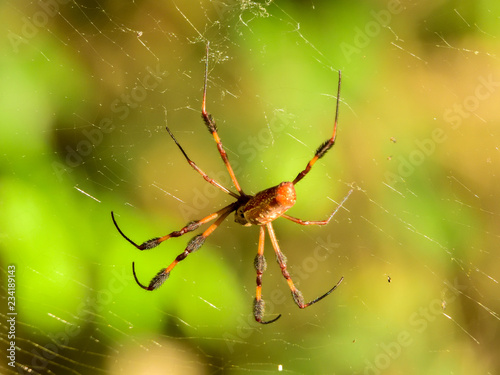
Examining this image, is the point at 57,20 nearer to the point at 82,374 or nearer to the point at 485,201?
the point at 82,374

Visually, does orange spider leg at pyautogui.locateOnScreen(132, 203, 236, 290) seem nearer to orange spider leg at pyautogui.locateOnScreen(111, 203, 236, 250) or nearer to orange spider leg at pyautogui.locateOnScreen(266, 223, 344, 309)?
orange spider leg at pyautogui.locateOnScreen(111, 203, 236, 250)

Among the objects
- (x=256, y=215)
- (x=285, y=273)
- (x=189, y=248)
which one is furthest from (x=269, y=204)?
(x=285, y=273)

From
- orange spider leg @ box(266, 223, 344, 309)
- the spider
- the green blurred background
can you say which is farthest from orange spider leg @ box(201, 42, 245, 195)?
orange spider leg @ box(266, 223, 344, 309)

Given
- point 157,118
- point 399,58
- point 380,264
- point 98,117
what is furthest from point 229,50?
point 380,264

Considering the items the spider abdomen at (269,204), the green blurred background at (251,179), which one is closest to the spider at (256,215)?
the spider abdomen at (269,204)

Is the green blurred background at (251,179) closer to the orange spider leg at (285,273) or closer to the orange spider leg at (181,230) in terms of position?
the orange spider leg at (181,230)

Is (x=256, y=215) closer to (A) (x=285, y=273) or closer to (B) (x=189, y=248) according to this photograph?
(B) (x=189, y=248)
